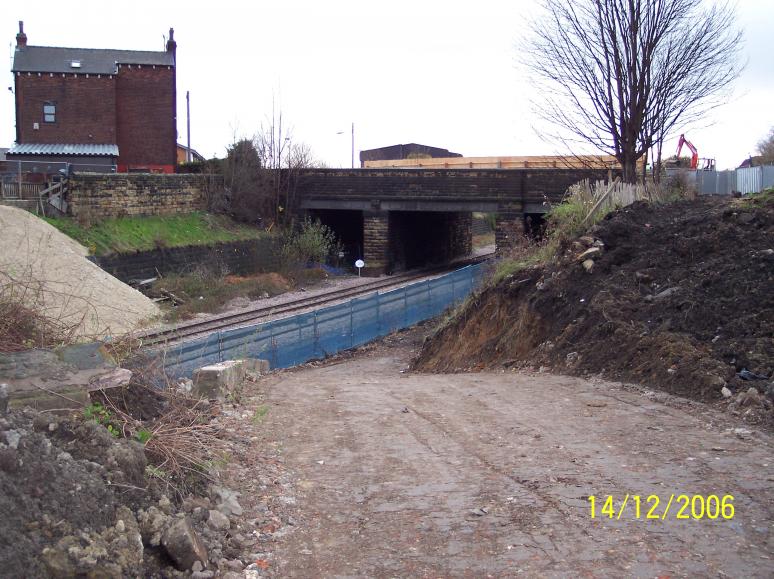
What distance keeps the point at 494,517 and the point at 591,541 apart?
70 centimetres

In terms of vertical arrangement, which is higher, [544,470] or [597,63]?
[597,63]

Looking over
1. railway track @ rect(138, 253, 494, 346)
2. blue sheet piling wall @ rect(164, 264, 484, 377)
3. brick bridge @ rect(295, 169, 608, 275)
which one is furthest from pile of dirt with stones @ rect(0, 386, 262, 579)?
brick bridge @ rect(295, 169, 608, 275)

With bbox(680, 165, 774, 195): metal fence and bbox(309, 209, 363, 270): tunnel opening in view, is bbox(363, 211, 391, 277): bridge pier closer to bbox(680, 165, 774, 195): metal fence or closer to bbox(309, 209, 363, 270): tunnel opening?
bbox(309, 209, 363, 270): tunnel opening

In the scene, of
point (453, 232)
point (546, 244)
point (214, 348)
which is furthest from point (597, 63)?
point (453, 232)

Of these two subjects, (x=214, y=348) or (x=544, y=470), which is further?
(x=214, y=348)

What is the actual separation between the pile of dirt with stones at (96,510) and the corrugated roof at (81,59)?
149 ft

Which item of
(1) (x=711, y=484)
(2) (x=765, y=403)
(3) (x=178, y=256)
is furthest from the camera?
(3) (x=178, y=256)

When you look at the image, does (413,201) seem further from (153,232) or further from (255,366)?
(255,366)

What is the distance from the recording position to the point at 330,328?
65.8 ft

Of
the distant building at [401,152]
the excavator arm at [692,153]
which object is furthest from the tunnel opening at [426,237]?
the distant building at [401,152]

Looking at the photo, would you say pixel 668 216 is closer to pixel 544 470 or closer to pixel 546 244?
pixel 546 244

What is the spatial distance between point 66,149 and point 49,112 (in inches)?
104

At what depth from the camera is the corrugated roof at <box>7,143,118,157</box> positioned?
44.6m

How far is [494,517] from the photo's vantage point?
5.41 m
